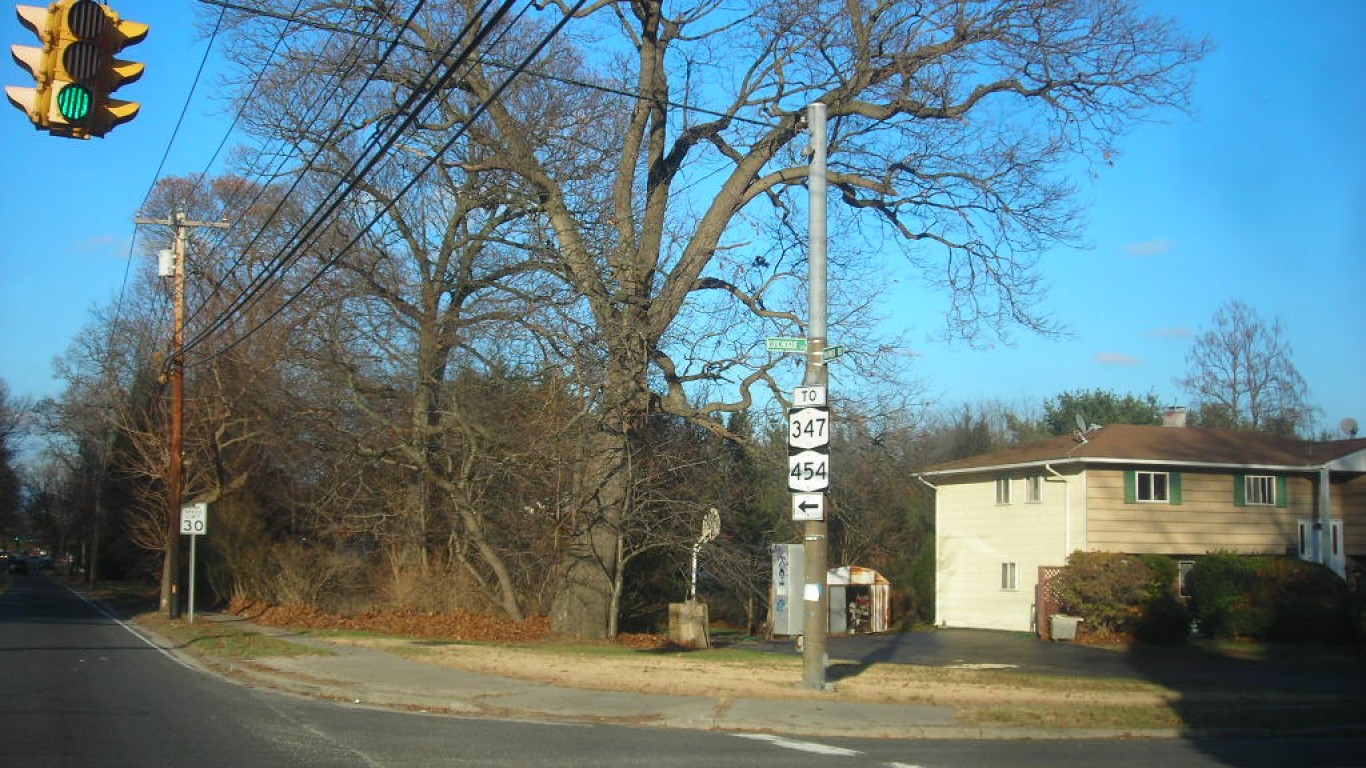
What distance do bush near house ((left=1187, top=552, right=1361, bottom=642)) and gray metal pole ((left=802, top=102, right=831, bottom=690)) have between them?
683 inches

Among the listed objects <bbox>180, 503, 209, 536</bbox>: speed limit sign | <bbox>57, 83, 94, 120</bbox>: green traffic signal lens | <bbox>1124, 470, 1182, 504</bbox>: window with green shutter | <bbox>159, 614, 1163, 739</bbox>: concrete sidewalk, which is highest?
<bbox>57, 83, 94, 120</bbox>: green traffic signal lens

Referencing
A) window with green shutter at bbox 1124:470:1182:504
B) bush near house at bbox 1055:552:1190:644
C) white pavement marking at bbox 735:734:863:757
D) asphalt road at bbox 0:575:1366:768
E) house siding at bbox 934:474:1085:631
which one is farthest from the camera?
house siding at bbox 934:474:1085:631

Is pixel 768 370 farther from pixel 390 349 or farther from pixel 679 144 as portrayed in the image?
pixel 390 349

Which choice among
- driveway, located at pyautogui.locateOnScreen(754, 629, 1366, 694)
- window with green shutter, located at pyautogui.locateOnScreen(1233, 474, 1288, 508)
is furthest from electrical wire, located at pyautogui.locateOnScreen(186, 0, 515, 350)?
window with green shutter, located at pyautogui.locateOnScreen(1233, 474, 1288, 508)

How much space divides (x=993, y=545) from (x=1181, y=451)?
5.82m

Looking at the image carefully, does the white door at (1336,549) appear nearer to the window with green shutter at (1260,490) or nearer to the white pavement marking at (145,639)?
the window with green shutter at (1260,490)

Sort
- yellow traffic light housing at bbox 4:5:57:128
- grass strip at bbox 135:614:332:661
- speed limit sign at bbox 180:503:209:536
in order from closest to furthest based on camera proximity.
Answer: yellow traffic light housing at bbox 4:5:57:128 → grass strip at bbox 135:614:332:661 → speed limit sign at bbox 180:503:209:536

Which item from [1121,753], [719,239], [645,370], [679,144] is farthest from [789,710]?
[679,144]

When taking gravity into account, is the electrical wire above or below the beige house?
above

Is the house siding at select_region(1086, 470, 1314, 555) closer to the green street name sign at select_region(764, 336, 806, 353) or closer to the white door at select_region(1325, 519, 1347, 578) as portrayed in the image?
the white door at select_region(1325, 519, 1347, 578)

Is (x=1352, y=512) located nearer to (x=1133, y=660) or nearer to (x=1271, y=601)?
(x=1271, y=601)

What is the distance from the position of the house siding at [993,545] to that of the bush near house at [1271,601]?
11.6ft

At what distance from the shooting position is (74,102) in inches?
367

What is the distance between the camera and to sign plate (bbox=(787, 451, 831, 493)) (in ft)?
49.3
